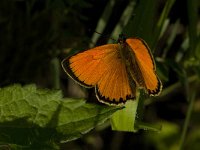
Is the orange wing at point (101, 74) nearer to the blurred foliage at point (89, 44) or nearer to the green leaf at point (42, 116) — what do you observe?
the green leaf at point (42, 116)

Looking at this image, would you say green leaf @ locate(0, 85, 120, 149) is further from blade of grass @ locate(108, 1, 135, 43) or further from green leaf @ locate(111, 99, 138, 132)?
blade of grass @ locate(108, 1, 135, 43)

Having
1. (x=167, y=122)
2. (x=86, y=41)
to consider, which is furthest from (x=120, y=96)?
(x=167, y=122)

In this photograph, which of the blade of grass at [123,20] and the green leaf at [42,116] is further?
the blade of grass at [123,20]

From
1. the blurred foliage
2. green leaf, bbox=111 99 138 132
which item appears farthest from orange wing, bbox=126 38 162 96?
the blurred foliage

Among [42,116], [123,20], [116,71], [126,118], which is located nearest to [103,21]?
[123,20]

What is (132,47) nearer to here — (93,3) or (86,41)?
(86,41)

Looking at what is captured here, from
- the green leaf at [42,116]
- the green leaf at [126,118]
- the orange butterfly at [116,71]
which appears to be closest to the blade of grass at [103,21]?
the orange butterfly at [116,71]

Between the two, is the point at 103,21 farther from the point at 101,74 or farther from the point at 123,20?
the point at 101,74
